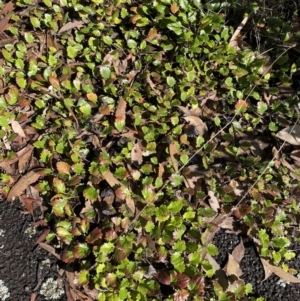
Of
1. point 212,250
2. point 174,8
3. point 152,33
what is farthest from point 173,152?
point 174,8

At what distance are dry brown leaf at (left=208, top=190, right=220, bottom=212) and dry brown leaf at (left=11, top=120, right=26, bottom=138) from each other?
3.17 ft

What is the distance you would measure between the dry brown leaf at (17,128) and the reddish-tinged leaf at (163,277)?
97 cm

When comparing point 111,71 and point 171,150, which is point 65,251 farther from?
point 111,71

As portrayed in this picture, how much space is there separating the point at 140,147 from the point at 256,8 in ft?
3.45

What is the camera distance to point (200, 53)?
2682mm

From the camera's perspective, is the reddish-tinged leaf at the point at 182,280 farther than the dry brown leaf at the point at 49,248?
No

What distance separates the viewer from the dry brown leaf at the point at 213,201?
2328 mm

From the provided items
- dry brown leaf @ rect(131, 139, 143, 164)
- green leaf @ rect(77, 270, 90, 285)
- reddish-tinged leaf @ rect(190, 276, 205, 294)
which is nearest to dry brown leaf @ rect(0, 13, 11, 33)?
dry brown leaf @ rect(131, 139, 143, 164)

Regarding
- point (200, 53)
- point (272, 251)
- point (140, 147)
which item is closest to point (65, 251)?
point (140, 147)

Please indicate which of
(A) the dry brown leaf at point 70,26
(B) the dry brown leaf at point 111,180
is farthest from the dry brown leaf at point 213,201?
Result: (A) the dry brown leaf at point 70,26

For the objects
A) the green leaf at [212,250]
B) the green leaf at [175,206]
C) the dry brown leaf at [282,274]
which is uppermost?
the green leaf at [175,206]

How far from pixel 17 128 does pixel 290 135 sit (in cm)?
136

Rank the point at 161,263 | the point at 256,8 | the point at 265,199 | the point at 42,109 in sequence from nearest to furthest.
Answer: the point at 161,263, the point at 265,199, the point at 42,109, the point at 256,8

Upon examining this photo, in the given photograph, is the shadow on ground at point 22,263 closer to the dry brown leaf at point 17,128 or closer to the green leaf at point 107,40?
the dry brown leaf at point 17,128
